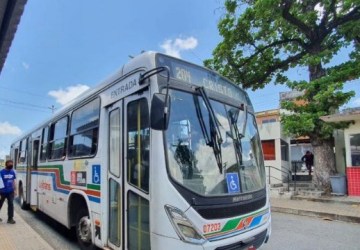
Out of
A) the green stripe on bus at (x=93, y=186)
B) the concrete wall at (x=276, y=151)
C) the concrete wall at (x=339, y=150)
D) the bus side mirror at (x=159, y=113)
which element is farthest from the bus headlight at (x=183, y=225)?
the concrete wall at (x=339, y=150)

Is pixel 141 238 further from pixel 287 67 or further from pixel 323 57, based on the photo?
pixel 287 67

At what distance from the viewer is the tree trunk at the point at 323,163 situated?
15.8 meters

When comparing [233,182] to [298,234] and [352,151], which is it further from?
[352,151]

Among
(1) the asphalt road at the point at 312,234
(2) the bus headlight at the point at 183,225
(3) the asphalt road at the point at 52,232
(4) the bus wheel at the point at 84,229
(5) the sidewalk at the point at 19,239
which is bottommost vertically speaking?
(1) the asphalt road at the point at 312,234

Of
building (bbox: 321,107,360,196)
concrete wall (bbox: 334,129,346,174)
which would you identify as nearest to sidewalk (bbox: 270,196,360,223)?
building (bbox: 321,107,360,196)

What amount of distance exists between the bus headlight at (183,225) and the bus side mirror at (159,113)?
0.93 m

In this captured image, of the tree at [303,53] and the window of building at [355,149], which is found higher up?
the tree at [303,53]

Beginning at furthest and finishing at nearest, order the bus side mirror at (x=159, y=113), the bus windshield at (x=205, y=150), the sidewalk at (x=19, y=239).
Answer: the sidewalk at (x=19, y=239) < the bus windshield at (x=205, y=150) < the bus side mirror at (x=159, y=113)

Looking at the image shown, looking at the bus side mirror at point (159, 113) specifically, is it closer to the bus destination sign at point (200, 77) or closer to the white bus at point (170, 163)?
the white bus at point (170, 163)

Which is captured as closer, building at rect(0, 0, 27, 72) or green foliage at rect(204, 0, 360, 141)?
building at rect(0, 0, 27, 72)

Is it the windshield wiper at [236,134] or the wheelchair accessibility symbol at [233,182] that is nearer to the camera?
the wheelchair accessibility symbol at [233,182]

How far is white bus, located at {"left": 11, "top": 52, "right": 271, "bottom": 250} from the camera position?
13.2 feet

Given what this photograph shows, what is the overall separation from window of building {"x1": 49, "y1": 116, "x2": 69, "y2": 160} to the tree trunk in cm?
1199

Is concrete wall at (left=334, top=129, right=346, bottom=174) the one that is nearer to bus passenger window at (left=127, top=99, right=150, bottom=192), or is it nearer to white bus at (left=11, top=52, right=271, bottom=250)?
white bus at (left=11, top=52, right=271, bottom=250)
